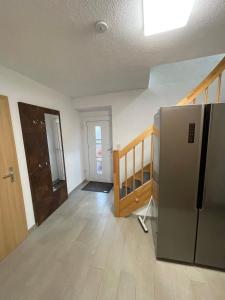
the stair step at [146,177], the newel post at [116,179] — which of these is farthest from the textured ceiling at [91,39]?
the stair step at [146,177]

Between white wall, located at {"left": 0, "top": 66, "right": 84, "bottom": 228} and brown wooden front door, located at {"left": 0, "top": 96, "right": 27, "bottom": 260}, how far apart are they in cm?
14

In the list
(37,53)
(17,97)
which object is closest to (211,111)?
(37,53)

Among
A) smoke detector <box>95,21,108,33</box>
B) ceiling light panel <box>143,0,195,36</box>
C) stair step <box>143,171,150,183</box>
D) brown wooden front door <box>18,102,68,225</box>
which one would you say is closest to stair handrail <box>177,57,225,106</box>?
ceiling light panel <box>143,0,195,36</box>

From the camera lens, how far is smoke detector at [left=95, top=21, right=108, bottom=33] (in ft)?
3.67

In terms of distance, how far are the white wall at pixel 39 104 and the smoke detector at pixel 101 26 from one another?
4.58 feet

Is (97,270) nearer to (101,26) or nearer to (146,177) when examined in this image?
(146,177)

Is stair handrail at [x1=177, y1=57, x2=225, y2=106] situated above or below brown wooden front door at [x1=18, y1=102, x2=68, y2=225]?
above

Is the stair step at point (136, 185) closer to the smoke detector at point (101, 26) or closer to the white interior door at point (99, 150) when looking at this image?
the white interior door at point (99, 150)

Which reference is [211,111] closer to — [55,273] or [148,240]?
[148,240]

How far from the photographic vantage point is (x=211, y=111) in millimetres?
1228

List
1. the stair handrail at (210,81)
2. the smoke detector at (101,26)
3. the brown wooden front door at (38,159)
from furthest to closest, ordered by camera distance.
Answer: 1. the brown wooden front door at (38,159)
2. the stair handrail at (210,81)
3. the smoke detector at (101,26)

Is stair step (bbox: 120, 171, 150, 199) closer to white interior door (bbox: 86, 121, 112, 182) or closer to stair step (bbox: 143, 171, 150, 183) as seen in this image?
stair step (bbox: 143, 171, 150, 183)

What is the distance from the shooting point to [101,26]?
45.1 inches

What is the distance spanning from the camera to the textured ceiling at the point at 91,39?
991 millimetres
